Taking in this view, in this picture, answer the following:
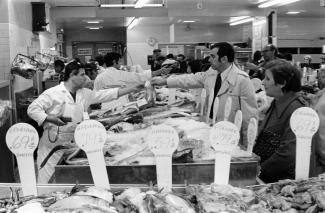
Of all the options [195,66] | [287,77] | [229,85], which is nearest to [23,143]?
[287,77]

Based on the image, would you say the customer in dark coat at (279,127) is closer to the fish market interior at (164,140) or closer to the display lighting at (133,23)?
the fish market interior at (164,140)

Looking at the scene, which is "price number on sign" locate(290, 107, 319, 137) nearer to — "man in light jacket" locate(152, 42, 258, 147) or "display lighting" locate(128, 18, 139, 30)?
"man in light jacket" locate(152, 42, 258, 147)

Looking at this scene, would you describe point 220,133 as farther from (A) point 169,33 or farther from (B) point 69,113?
(A) point 169,33

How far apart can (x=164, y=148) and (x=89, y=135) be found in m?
0.36

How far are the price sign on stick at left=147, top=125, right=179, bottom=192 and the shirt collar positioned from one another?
1.45 metres

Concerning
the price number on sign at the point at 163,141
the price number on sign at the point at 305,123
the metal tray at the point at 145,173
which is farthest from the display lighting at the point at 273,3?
the price number on sign at the point at 163,141

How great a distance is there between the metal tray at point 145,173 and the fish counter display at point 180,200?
Answer: 0.36 meters

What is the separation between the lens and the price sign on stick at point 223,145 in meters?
2.08

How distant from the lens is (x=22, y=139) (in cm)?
203

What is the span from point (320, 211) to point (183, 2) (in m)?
14.4

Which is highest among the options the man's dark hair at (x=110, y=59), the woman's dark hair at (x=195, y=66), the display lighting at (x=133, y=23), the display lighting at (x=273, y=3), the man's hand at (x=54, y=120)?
the display lighting at (x=273, y=3)

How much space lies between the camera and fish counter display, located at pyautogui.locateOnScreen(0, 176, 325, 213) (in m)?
1.80

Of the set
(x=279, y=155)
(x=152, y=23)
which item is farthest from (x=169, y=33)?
(x=279, y=155)

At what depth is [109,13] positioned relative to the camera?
16.3 metres
